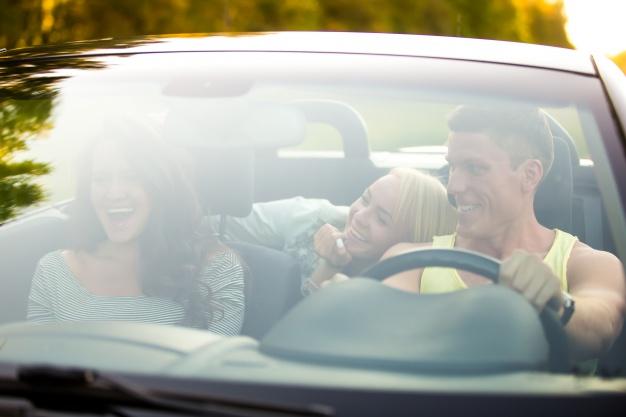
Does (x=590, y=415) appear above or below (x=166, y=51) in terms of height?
below

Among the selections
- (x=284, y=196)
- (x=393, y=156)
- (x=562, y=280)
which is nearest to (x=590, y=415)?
(x=562, y=280)

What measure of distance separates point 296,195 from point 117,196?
0.72 m

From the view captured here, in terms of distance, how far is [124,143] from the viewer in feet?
9.93

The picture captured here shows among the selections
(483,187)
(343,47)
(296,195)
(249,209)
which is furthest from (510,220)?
(296,195)

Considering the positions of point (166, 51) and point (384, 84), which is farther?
point (166, 51)

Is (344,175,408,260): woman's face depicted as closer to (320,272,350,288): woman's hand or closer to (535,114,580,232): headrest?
(320,272,350,288): woman's hand

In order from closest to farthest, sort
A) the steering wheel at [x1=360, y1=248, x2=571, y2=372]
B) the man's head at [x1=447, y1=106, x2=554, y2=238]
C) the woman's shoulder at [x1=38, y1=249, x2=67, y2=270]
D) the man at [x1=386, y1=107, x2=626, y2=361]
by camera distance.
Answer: the steering wheel at [x1=360, y1=248, x2=571, y2=372] → the man at [x1=386, y1=107, x2=626, y2=361] → the man's head at [x1=447, y1=106, x2=554, y2=238] → the woman's shoulder at [x1=38, y1=249, x2=67, y2=270]

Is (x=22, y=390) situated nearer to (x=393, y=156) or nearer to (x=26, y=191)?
(x=26, y=191)

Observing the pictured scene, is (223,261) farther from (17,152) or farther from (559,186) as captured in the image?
(559,186)

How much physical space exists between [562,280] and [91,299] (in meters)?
1.00

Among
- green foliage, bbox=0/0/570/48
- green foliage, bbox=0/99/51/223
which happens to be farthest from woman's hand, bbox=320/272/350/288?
green foliage, bbox=0/0/570/48

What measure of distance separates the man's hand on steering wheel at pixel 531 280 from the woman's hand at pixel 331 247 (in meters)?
0.53

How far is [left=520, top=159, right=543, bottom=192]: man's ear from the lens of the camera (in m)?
2.96

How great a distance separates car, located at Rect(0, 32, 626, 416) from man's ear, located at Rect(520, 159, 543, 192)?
0.08 m
